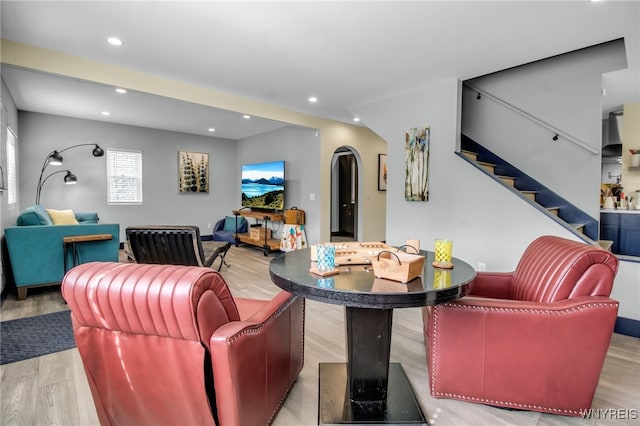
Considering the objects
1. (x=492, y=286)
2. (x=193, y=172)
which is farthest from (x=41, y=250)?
(x=492, y=286)

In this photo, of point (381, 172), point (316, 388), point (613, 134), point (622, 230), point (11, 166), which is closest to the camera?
point (316, 388)

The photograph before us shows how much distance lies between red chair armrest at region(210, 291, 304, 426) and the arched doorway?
6615 millimetres

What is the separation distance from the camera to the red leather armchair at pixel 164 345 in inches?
42.1

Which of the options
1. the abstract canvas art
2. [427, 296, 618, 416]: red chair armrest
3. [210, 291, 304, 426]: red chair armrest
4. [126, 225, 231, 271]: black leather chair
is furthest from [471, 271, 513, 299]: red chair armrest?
[126, 225, 231, 271]: black leather chair

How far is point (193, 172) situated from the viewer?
738 centimetres

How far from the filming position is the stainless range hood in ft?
15.1

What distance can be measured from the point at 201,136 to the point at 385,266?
704cm

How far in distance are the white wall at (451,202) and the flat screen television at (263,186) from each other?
2.51 m

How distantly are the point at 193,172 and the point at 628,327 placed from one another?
741cm

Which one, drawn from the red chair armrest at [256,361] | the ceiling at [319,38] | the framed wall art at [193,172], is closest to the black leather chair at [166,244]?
the red chair armrest at [256,361]

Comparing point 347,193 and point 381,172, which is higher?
point 381,172

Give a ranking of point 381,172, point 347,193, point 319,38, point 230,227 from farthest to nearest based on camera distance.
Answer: point 347,193 → point 230,227 → point 381,172 → point 319,38

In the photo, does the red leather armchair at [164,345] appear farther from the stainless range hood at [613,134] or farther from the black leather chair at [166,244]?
the stainless range hood at [613,134]

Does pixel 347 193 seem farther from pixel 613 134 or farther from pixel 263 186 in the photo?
pixel 613 134
